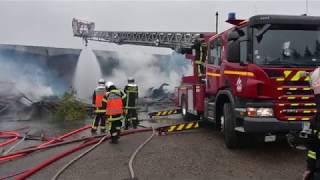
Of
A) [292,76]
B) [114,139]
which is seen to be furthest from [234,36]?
[114,139]

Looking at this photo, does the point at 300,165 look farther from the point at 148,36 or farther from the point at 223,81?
the point at 148,36

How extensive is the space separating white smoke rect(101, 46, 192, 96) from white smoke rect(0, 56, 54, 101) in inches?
244

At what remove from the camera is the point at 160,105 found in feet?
72.2

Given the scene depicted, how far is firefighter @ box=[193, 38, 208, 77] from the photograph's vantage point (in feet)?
35.1

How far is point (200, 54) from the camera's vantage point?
36.6 feet

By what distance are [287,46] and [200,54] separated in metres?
4.17

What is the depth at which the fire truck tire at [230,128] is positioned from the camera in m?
7.81

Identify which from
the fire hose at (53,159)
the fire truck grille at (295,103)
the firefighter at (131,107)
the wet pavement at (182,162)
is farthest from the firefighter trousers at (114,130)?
the fire truck grille at (295,103)

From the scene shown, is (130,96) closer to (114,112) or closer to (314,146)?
(114,112)

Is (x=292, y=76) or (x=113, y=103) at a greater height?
(x=292, y=76)

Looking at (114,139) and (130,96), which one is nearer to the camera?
(114,139)

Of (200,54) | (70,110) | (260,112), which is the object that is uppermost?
(200,54)

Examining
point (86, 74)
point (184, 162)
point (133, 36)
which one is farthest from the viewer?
point (133, 36)

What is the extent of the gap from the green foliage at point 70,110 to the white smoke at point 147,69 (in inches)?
586
